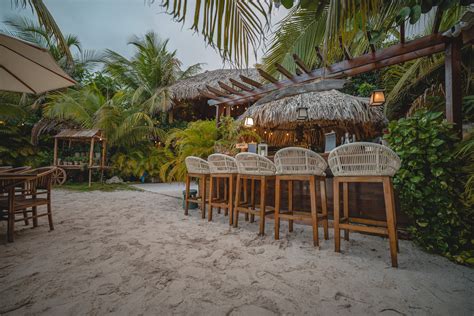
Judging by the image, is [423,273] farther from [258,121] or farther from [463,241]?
[258,121]

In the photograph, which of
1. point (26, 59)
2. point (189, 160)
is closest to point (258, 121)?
point (189, 160)

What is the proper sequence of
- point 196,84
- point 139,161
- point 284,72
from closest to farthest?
point 284,72 < point 139,161 < point 196,84

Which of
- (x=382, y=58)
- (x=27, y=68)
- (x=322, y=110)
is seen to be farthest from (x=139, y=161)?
(x=382, y=58)

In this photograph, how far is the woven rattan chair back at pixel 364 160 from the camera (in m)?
2.00

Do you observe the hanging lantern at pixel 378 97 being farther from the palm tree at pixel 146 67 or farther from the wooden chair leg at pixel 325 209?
the palm tree at pixel 146 67

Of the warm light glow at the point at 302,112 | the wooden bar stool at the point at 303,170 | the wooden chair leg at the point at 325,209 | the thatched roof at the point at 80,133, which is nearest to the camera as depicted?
the wooden bar stool at the point at 303,170

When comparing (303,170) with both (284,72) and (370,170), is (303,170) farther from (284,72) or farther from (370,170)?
(284,72)

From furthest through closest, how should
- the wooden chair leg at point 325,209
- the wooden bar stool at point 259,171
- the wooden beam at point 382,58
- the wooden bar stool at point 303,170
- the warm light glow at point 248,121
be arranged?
the warm light glow at point 248,121 → the wooden beam at point 382,58 → the wooden bar stool at point 259,171 → the wooden chair leg at point 325,209 → the wooden bar stool at point 303,170

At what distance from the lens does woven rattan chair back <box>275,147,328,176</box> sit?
2.42 metres

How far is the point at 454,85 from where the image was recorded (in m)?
2.67

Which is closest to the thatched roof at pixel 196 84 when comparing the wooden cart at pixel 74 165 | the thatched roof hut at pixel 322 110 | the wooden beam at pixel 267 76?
the wooden cart at pixel 74 165

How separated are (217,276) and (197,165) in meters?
2.20

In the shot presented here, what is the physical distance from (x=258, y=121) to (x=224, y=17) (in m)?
4.60

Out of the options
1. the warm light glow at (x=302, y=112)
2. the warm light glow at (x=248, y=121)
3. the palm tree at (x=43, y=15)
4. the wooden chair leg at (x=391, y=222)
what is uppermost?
the palm tree at (x=43, y=15)
